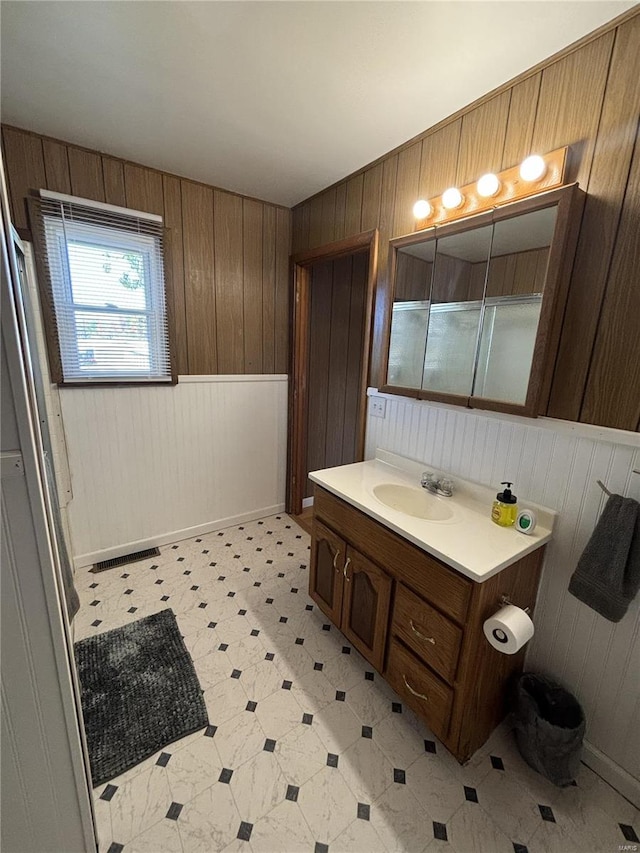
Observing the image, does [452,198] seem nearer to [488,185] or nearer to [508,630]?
[488,185]

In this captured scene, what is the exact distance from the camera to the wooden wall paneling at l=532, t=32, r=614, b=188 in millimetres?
1127

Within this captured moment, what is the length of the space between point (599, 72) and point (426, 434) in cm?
141

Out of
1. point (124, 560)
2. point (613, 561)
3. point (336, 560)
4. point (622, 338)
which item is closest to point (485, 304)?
point (622, 338)

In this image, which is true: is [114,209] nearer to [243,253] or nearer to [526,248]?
[243,253]

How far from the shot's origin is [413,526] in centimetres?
134

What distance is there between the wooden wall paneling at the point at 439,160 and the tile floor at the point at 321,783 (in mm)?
2309

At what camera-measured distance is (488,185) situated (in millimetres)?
1370

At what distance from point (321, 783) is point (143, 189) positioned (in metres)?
3.01

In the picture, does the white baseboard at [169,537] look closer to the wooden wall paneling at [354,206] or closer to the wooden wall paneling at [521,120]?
the wooden wall paneling at [354,206]

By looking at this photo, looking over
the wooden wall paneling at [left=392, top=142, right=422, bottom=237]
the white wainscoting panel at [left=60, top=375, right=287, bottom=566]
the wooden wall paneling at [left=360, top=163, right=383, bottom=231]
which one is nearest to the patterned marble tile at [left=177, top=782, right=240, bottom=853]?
the white wainscoting panel at [left=60, top=375, right=287, bottom=566]

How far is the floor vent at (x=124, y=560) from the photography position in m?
2.32

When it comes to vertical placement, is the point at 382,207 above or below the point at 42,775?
above

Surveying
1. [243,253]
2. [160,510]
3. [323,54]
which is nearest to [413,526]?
[323,54]

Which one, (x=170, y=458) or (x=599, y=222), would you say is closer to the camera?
(x=599, y=222)
